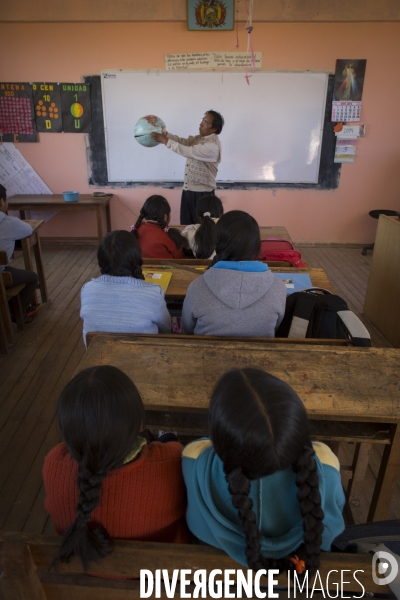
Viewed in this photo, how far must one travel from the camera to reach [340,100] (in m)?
4.46

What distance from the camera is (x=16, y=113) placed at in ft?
15.0

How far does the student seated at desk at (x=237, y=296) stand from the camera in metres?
1.45

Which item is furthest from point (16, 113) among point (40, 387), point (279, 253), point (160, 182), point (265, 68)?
point (279, 253)

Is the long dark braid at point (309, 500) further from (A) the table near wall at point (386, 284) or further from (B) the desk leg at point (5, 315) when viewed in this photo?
(B) the desk leg at point (5, 315)

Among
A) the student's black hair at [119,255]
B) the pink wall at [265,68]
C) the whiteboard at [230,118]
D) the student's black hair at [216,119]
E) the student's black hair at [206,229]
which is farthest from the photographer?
the whiteboard at [230,118]

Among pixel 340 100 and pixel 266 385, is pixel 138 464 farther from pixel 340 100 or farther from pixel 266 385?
pixel 340 100

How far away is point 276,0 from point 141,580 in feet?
16.2

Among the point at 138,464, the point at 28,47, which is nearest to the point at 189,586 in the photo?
the point at 138,464

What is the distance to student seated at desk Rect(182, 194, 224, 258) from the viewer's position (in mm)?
2586

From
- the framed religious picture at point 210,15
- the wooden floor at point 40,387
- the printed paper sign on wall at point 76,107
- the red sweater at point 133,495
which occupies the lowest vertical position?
the wooden floor at point 40,387

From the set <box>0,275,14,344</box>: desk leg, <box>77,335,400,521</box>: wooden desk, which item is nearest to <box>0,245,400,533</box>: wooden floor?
<box>0,275,14,344</box>: desk leg

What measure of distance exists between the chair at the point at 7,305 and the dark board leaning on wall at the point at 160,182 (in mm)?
2345

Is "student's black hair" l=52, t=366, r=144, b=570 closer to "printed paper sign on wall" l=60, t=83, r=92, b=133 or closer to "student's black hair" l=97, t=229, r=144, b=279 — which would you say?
"student's black hair" l=97, t=229, r=144, b=279

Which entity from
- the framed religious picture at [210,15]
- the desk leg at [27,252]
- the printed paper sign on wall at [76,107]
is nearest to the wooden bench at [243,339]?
the desk leg at [27,252]
